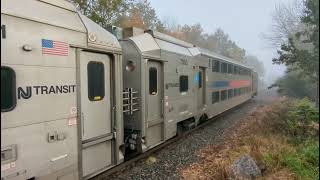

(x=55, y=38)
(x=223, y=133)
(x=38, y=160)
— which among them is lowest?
(x=223, y=133)

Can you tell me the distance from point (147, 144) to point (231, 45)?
99625 mm

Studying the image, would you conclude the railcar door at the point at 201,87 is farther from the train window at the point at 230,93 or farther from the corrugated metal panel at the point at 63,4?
the corrugated metal panel at the point at 63,4

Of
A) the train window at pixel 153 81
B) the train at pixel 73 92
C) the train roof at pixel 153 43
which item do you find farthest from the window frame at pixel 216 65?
the train window at pixel 153 81

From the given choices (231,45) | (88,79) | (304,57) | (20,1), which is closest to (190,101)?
(304,57)

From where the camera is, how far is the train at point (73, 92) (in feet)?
16.6

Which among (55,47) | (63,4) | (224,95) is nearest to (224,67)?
(224,95)

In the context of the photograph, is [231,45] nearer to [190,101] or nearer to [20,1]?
[190,101]

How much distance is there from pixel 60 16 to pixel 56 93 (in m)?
1.24

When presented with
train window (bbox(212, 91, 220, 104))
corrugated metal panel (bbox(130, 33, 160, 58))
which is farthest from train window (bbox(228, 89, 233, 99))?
corrugated metal panel (bbox(130, 33, 160, 58))

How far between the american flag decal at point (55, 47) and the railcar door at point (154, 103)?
3.57 meters

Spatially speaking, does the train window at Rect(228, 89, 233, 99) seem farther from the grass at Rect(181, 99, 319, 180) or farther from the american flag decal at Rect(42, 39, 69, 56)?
the american flag decal at Rect(42, 39, 69, 56)

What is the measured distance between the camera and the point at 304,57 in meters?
15.4

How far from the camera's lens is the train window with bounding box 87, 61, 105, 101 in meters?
6.91

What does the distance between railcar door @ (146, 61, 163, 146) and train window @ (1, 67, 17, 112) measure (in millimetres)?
4661
